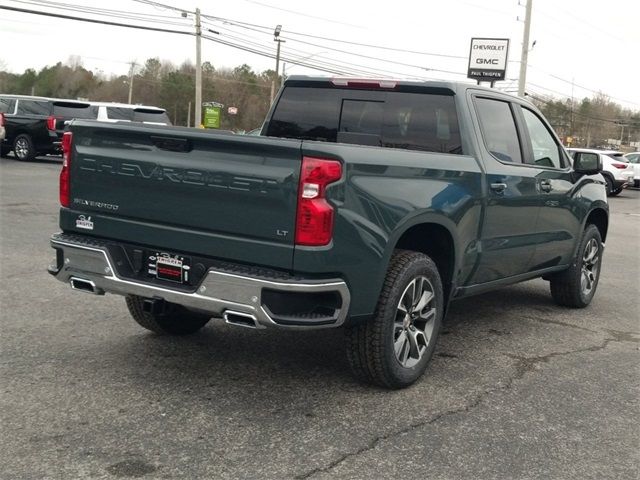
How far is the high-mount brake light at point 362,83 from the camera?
522cm

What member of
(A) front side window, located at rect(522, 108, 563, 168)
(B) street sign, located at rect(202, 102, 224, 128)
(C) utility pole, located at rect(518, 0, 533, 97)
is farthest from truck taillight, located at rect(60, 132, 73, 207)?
(B) street sign, located at rect(202, 102, 224, 128)

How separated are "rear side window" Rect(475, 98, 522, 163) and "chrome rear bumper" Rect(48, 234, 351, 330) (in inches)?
83.5

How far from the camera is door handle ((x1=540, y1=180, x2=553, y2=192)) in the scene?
5.81 m

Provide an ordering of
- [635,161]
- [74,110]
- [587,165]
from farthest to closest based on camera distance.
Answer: [635,161] < [74,110] < [587,165]

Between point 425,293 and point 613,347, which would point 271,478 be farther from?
point 613,347

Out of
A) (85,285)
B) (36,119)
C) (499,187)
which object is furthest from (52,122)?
(499,187)

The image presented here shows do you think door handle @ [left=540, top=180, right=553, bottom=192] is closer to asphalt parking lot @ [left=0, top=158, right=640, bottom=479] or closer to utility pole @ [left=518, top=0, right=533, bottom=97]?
asphalt parking lot @ [left=0, top=158, right=640, bottom=479]

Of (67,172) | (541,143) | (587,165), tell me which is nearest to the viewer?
(67,172)

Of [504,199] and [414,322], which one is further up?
[504,199]

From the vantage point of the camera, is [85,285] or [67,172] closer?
[85,285]

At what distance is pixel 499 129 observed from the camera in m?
5.47

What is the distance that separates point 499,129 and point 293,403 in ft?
8.81

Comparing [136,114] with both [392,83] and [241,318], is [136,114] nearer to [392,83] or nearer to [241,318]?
[392,83]

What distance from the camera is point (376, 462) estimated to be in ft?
11.1
